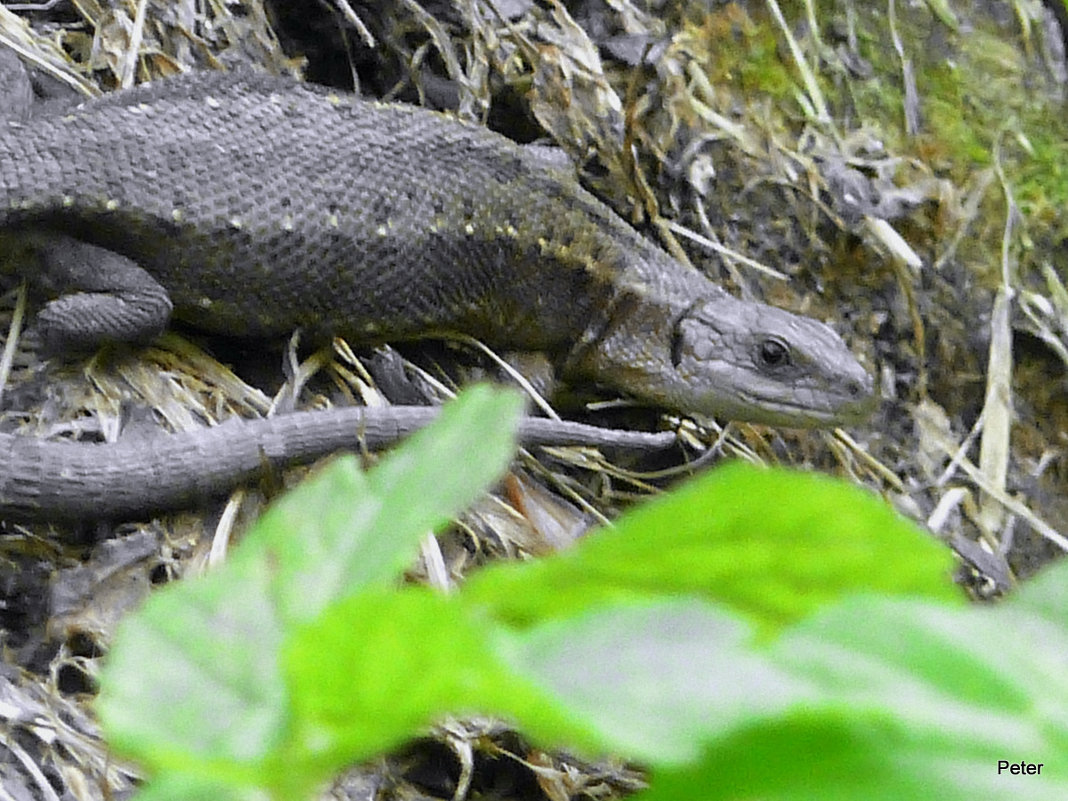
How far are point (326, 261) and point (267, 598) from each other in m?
1.86

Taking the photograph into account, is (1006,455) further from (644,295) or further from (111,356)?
(111,356)

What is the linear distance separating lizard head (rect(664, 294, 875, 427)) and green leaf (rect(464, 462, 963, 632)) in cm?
228

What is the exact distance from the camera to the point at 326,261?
85.2 inches

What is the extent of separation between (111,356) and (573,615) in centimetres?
177

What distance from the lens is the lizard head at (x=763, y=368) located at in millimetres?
2570

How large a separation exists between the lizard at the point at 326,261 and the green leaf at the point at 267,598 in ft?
4.52

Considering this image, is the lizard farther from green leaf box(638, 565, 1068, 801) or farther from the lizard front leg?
green leaf box(638, 565, 1068, 801)

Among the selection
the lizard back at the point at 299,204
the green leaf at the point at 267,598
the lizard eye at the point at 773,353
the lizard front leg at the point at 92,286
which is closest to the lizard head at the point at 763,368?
the lizard eye at the point at 773,353

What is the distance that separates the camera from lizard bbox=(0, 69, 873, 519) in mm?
1848

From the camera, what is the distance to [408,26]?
99.5 inches

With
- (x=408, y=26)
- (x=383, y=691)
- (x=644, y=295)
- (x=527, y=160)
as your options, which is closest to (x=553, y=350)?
(x=644, y=295)

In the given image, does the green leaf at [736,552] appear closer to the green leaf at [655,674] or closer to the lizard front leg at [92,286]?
the green leaf at [655,674]

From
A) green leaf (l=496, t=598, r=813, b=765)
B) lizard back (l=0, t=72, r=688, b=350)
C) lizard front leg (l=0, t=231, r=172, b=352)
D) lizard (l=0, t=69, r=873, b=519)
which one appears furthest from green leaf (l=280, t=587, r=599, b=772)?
lizard back (l=0, t=72, r=688, b=350)

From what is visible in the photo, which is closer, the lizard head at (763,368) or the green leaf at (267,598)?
the green leaf at (267,598)
